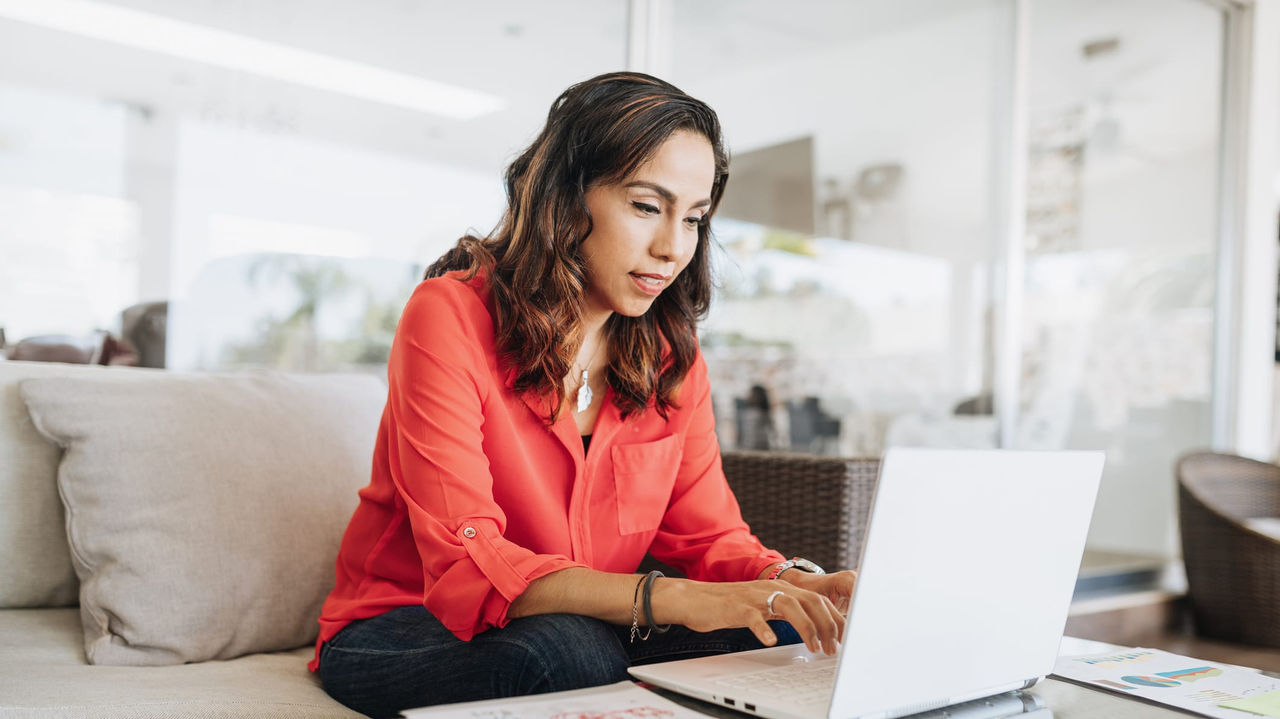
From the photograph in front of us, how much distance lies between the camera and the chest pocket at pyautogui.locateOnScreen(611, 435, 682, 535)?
1.41 metres

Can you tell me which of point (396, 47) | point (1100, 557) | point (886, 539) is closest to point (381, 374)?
point (396, 47)

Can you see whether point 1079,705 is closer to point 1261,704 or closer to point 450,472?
point 1261,704

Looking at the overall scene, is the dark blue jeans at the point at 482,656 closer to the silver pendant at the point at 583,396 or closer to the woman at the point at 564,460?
the woman at the point at 564,460

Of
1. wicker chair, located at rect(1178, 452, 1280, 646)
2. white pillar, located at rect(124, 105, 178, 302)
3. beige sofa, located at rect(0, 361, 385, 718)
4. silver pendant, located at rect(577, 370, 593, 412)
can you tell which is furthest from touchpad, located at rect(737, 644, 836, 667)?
wicker chair, located at rect(1178, 452, 1280, 646)

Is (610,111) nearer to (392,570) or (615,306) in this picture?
(615,306)

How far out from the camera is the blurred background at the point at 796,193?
212 centimetres

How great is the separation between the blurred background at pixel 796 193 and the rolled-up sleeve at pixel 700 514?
289 millimetres

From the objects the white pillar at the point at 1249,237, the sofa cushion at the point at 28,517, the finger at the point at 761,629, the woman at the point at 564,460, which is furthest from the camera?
the white pillar at the point at 1249,237

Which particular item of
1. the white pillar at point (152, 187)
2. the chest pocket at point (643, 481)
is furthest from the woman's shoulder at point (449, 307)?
the white pillar at point (152, 187)

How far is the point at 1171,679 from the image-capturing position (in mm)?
1043

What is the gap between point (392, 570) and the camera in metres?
1.29

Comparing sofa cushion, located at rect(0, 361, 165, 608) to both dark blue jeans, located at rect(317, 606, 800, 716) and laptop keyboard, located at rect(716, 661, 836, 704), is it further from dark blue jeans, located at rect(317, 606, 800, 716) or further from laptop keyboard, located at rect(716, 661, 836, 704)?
laptop keyboard, located at rect(716, 661, 836, 704)

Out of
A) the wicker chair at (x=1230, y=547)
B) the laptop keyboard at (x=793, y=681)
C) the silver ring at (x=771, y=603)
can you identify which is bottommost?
the wicker chair at (x=1230, y=547)

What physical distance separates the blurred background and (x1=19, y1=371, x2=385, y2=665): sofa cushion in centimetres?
69
